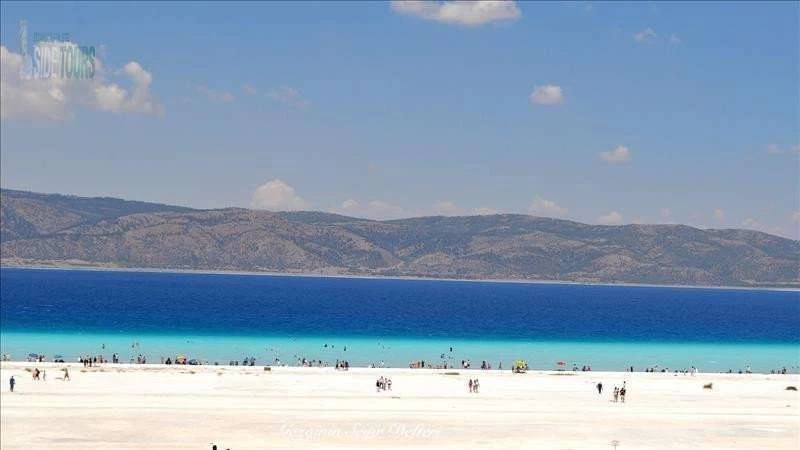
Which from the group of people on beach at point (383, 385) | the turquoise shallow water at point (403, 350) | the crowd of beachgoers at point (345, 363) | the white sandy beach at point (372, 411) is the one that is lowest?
the white sandy beach at point (372, 411)

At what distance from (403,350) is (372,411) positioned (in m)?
55.9

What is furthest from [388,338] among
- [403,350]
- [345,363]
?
[345,363]

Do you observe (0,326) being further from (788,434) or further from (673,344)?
(788,434)

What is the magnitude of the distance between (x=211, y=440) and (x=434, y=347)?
72.8 metres

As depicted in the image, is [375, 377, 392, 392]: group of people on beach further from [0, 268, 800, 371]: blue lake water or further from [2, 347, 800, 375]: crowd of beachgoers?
[0, 268, 800, 371]: blue lake water

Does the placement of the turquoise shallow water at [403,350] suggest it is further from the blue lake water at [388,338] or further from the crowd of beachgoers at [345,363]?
the crowd of beachgoers at [345,363]

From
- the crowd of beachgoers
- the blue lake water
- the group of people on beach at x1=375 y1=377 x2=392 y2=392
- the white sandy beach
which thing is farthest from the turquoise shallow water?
the group of people on beach at x1=375 y1=377 x2=392 y2=392

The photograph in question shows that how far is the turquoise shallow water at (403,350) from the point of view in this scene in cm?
10500

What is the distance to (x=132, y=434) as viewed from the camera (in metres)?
51.1

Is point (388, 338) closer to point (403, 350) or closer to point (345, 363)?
point (403, 350)

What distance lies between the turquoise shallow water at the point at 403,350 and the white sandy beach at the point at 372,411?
67.6 feet

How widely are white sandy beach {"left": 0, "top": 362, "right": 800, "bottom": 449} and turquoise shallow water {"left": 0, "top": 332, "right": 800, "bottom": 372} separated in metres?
20.6

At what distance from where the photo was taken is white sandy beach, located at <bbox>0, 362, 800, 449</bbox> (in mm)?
51125

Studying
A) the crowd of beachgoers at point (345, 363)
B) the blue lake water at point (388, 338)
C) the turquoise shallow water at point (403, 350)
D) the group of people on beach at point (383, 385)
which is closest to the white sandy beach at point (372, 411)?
the group of people on beach at point (383, 385)
